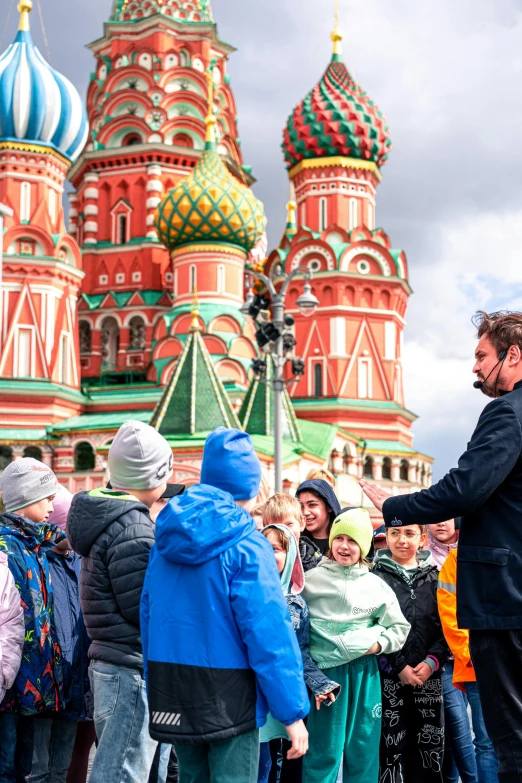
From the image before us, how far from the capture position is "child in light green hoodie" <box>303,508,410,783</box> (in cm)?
438

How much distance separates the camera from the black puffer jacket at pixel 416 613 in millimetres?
4746

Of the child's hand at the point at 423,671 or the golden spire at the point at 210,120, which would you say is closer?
the child's hand at the point at 423,671

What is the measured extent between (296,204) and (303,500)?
83.6 feet

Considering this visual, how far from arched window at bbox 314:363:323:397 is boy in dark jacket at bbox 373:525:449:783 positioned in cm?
2288

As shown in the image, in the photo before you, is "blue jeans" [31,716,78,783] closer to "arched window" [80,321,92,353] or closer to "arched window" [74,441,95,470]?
"arched window" [74,441,95,470]

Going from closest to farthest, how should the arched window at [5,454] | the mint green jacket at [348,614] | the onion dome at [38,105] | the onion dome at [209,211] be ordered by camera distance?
the mint green jacket at [348,614] < the arched window at [5,454] < the onion dome at [38,105] < the onion dome at [209,211]

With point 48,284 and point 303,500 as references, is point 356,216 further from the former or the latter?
point 303,500

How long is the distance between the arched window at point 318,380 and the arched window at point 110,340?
5658 mm

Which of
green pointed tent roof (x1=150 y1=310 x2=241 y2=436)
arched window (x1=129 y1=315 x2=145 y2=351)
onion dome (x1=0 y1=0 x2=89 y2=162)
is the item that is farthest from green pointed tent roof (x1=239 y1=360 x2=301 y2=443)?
onion dome (x1=0 y1=0 x2=89 y2=162)

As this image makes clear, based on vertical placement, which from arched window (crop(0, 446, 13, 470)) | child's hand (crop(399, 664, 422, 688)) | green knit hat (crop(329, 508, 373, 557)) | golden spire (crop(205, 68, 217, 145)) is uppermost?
golden spire (crop(205, 68, 217, 145))

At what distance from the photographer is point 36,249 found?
26047mm

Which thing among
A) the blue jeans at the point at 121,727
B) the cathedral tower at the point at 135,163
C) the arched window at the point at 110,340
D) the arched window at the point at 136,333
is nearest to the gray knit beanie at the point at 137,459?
the blue jeans at the point at 121,727

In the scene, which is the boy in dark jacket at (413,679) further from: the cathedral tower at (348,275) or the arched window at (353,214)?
the arched window at (353,214)

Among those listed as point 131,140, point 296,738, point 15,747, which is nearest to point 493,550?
point 296,738
